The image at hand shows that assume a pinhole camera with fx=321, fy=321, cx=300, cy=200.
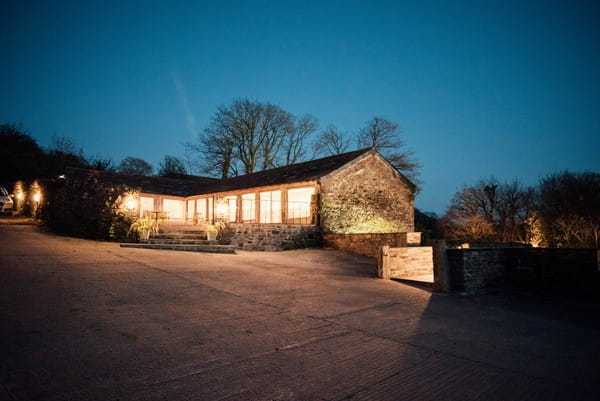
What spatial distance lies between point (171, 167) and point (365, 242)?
32.0 metres

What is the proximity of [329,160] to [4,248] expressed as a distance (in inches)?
558

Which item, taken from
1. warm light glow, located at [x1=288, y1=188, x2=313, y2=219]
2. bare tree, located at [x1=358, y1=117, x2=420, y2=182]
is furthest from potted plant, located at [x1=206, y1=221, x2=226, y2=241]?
bare tree, located at [x1=358, y1=117, x2=420, y2=182]

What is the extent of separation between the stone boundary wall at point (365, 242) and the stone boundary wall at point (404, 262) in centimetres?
147

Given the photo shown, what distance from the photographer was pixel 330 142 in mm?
31656

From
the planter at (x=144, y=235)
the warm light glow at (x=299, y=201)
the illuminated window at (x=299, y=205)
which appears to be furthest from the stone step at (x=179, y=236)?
the warm light glow at (x=299, y=201)

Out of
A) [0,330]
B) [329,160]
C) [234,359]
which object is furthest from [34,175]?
[234,359]

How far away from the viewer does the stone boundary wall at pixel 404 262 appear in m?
8.65

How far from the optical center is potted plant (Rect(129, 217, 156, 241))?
11852 millimetres

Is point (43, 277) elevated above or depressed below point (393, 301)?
above

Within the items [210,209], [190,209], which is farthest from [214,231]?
[190,209]

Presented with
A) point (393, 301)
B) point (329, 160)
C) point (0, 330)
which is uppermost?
point (329, 160)

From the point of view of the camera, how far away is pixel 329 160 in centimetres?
1838

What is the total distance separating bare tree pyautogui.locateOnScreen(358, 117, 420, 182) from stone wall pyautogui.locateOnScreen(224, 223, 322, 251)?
15.4 m

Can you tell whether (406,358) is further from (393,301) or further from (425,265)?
(425,265)
